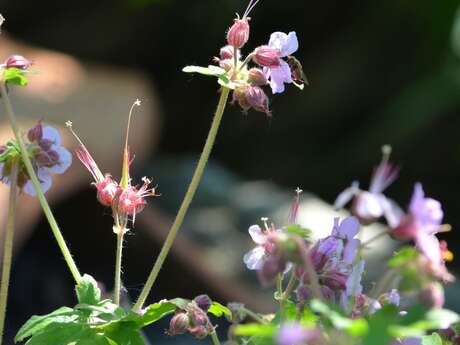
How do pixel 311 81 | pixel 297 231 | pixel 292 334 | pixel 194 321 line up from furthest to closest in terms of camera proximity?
pixel 311 81 → pixel 194 321 → pixel 297 231 → pixel 292 334

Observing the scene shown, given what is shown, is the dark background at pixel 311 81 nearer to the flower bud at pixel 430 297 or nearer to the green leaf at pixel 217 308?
the green leaf at pixel 217 308

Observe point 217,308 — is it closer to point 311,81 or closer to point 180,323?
point 180,323

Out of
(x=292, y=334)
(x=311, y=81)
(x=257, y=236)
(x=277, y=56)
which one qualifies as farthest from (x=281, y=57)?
(x=311, y=81)

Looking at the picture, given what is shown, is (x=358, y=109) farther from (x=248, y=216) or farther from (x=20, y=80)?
(x=20, y=80)

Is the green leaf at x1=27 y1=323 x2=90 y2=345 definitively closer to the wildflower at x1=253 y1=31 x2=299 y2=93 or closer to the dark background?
the wildflower at x1=253 y1=31 x2=299 y2=93

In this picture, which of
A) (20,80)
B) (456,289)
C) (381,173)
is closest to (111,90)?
(456,289)

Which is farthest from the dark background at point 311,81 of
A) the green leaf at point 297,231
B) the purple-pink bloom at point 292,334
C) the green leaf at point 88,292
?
the purple-pink bloom at point 292,334

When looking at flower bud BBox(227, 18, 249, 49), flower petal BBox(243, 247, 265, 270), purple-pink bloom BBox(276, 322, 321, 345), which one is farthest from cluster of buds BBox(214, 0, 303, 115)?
purple-pink bloom BBox(276, 322, 321, 345)
